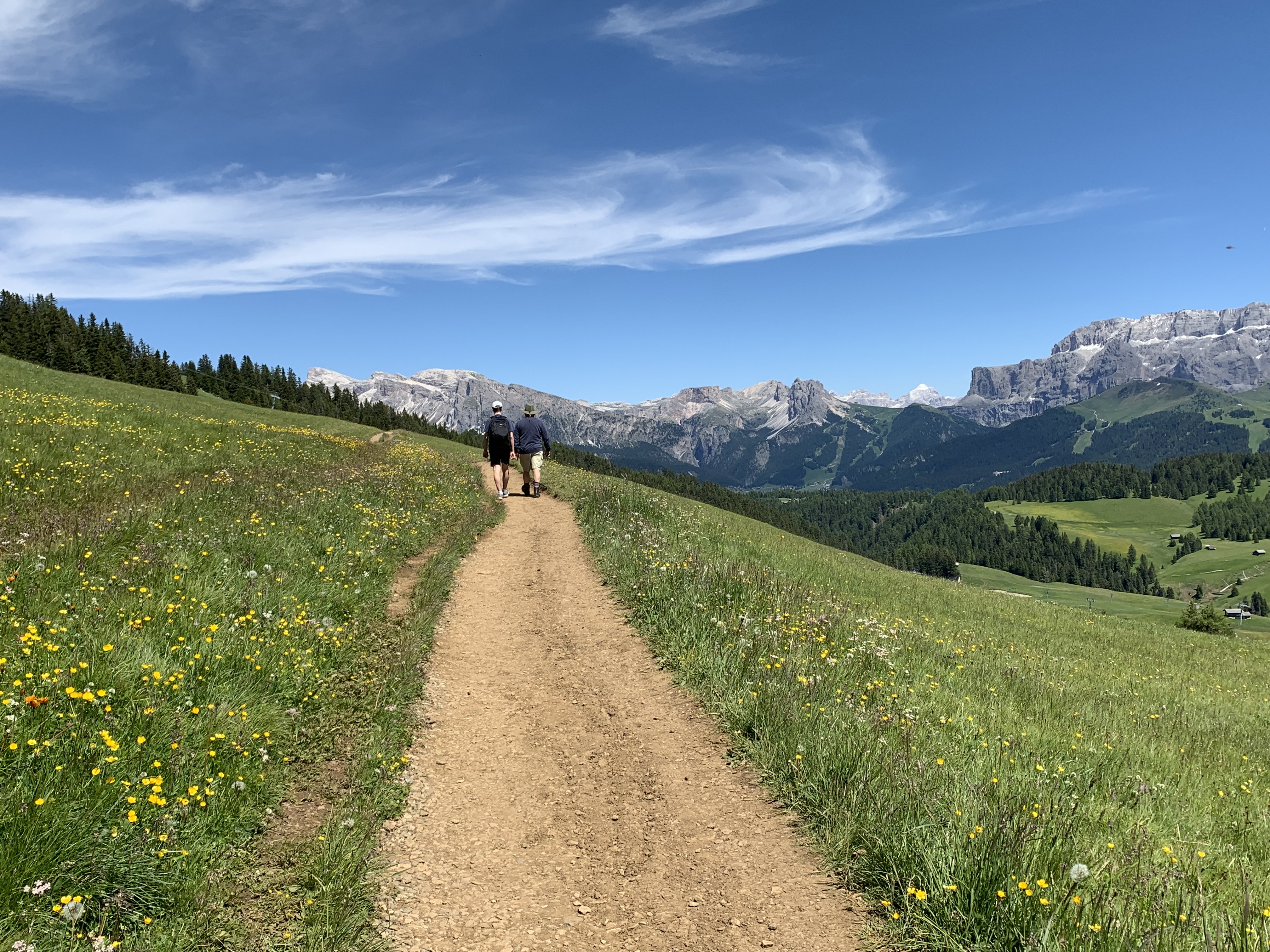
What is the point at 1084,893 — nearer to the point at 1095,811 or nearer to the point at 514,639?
the point at 1095,811

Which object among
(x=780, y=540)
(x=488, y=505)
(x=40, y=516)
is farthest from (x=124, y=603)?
(x=780, y=540)

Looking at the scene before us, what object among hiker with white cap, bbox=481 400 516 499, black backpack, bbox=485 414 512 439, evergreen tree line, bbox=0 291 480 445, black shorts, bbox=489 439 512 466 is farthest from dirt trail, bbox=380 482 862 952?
evergreen tree line, bbox=0 291 480 445

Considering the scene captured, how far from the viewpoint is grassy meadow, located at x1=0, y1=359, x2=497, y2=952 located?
4.80 meters

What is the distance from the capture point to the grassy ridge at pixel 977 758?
16.4 feet

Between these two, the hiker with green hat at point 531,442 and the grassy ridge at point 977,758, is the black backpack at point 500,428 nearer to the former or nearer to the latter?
the hiker with green hat at point 531,442

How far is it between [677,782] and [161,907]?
A: 475 cm

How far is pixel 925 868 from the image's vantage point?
17.8 ft

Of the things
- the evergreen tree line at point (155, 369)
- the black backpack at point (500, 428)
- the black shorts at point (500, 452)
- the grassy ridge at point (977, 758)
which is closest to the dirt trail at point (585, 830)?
the grassy ridge at point (977, 758)

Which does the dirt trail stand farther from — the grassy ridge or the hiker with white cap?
the hiker with white cap

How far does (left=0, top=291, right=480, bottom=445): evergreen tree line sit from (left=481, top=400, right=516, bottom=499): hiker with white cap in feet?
235

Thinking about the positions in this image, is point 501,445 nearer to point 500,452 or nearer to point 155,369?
point 500,452

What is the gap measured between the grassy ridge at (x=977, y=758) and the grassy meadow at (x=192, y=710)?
4174 millimetres

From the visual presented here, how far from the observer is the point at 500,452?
2736 centimetres

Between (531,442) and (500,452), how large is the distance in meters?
1.43
